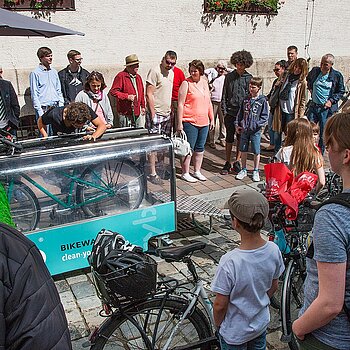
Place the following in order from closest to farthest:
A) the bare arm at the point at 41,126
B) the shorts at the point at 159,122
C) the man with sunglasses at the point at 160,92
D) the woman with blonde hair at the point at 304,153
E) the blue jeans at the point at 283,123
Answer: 1. the woman with blonde hair at the point at 304,153
2. the bare arm at the point at 41,126
3. the man with sunglasses at the point at 160,92
4. the shorts at the point at 159,122
5. the blue jeans at the point at 283,123

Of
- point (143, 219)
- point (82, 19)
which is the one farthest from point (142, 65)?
point (143, 219)

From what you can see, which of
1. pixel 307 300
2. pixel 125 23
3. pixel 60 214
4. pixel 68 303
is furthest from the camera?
pixel 125 23

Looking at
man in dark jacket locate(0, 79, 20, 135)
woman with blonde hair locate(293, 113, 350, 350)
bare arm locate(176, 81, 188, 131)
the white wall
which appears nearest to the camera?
woman with blonde hair locate(293, 113, 350, 350)

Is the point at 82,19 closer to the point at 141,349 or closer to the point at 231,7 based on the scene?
the point at 231,7

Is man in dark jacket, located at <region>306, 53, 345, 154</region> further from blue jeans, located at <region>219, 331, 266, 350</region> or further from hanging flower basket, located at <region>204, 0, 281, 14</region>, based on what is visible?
blue jeans, located at <region>219, 331, 266, 350</region>

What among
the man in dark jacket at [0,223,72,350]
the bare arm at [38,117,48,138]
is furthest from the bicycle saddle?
the bare arm at [38,117,48,138]

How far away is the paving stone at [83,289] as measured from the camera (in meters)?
3.81

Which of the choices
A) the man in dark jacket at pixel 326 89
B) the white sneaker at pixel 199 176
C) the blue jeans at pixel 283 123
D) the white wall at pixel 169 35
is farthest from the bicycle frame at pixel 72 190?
the man in dark jacket at pixel 326 89

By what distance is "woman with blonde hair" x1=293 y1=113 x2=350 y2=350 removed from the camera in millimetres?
1624

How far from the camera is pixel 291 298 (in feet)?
9.90

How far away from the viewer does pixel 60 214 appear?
159 inches

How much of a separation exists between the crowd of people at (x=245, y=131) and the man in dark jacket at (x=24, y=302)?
0.96m

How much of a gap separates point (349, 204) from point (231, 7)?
8.06m

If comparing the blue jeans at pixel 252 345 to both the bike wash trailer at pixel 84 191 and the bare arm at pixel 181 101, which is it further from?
the bare arm at pixel 181 101
